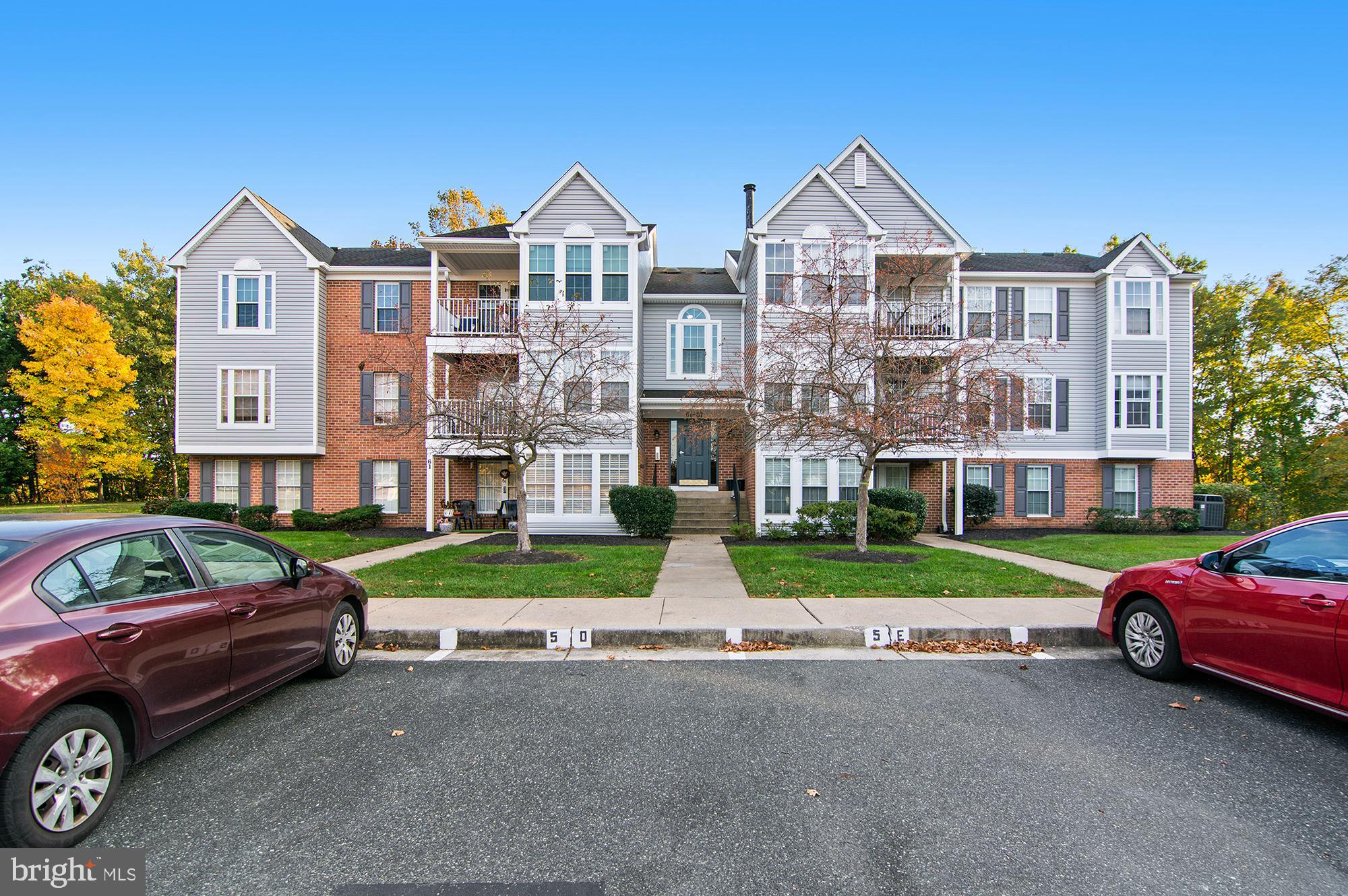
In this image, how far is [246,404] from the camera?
17469mm

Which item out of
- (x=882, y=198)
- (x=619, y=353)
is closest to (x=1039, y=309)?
(x=882, y=198)

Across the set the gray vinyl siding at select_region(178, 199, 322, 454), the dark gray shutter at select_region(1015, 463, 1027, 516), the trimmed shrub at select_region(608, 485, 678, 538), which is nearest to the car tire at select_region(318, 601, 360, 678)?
the trimmed shrub at select_region(608, 485, 678, 538)

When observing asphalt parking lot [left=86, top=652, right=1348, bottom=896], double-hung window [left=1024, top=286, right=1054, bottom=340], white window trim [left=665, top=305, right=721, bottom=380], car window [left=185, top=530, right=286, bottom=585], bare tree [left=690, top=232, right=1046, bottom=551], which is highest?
double-hung window [left=1024, top=286, right=1054, bottom=340]

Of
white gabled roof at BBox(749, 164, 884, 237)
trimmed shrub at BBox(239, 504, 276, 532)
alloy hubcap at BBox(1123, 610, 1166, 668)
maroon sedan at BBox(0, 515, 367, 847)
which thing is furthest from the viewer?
trimmed shrub at BBox(239, 504, 276, 532)

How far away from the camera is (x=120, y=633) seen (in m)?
3.14

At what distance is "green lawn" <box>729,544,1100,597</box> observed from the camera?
8.16m

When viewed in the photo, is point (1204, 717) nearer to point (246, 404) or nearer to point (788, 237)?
point (788, 237)

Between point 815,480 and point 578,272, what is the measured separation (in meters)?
8.58

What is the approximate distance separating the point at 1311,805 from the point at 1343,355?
1086 cm

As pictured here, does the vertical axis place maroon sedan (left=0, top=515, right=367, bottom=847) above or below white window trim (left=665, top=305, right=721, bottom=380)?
below

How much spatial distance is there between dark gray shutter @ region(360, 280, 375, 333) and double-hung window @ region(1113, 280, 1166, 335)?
2248 cm

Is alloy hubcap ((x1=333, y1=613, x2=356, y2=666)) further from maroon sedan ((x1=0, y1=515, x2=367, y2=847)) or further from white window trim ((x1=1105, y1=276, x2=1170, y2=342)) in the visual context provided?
white window trim ((x1=1105, y1=276, x2=1170, y2=342))

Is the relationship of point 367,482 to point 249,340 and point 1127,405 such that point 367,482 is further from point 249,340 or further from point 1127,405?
point 1127,405

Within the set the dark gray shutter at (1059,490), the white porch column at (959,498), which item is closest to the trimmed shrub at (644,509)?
the white porch column at (959,498)
